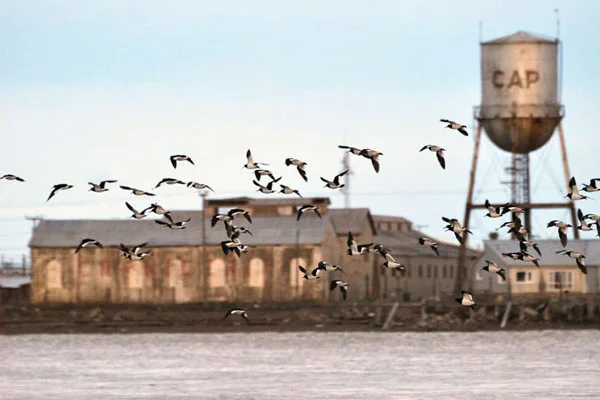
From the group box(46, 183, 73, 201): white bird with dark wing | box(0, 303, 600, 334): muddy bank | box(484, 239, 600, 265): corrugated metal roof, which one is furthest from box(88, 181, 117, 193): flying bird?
box(484, 239, 600, 265): corrugated metal roof

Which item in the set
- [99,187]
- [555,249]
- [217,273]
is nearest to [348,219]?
[217,273]

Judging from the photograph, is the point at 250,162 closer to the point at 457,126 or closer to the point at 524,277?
the point at 457,126

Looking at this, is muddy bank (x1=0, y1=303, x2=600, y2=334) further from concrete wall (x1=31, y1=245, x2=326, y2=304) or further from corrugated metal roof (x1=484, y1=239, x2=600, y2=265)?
corrugated metal roof (x1=484, y1=239, x2=600, y2=265)

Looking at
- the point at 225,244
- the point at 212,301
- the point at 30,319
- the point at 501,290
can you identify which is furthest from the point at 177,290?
the point at 225,244

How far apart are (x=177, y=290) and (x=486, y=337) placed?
22010mm

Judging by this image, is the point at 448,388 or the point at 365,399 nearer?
the point at 365,399

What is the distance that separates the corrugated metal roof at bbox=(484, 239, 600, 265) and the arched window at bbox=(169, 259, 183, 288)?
19098mm

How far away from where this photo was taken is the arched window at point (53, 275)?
113 metres

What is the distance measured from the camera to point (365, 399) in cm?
5425

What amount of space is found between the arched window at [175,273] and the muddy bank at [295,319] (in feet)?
7.44

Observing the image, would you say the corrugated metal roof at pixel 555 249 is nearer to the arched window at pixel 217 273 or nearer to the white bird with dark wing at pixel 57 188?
the arched window at pixel 217 273

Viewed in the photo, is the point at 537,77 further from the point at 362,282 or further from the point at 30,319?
the point at 30,319

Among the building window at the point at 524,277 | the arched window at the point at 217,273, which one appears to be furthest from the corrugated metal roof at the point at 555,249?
the arched window at the point at 217,273

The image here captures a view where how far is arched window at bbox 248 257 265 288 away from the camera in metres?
109
